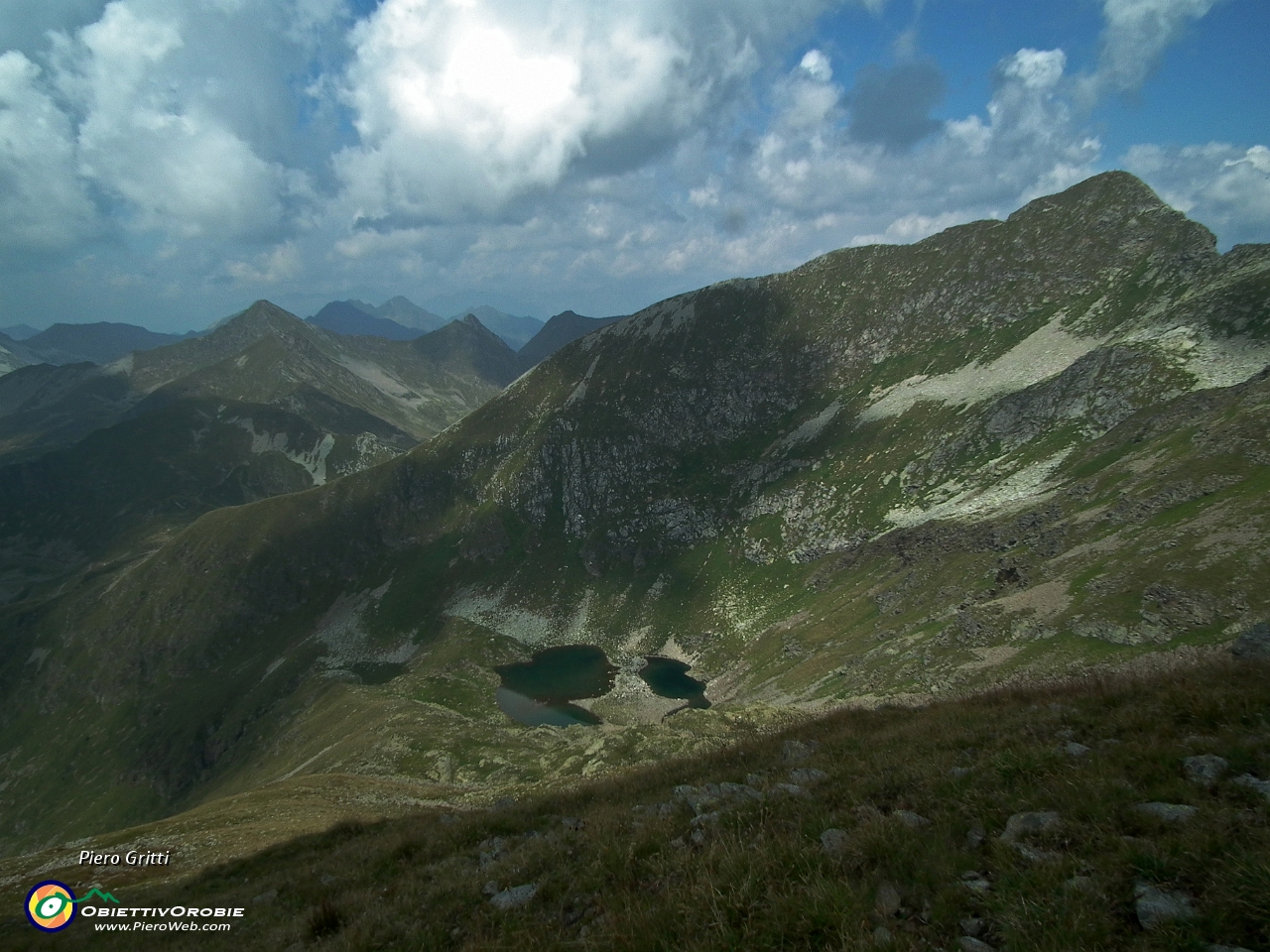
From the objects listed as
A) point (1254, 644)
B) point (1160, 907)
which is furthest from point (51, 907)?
point (1254, 644)

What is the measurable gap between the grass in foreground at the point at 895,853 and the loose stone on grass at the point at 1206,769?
0.11 meters

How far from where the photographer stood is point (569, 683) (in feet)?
493

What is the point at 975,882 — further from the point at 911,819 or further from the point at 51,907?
the point at 51,907

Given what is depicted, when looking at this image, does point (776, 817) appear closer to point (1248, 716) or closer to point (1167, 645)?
point (1248, 716)

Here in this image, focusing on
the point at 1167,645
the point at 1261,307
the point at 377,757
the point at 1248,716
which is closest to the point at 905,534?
the point at 1167,645

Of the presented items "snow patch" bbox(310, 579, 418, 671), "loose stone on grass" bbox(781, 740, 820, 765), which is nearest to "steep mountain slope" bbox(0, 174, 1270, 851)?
"snow patch" bbox(310, 579, 418, 671)

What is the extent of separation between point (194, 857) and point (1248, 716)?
41.8m

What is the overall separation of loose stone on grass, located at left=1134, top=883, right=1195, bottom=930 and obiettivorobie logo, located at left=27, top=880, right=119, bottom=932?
29.4 meters

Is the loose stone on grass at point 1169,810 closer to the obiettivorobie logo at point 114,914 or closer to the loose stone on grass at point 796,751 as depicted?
the loose stone on grass at point 796,751

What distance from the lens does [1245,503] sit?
66688 millimetres

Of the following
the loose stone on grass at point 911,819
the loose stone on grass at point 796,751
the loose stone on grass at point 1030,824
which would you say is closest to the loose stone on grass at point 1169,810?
the loose stone on grass at point 1030,824

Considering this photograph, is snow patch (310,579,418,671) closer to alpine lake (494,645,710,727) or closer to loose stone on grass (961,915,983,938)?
alpine lake (494,645,710,727)

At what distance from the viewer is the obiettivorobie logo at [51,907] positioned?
19.5 meters

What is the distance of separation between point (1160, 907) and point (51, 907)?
32820mm
